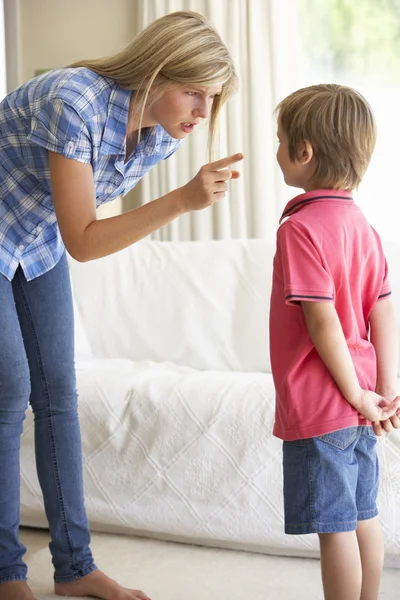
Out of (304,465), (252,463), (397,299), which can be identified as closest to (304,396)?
(304,465)

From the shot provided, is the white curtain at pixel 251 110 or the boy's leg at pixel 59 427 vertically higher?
the white curtain at pixel 251 110

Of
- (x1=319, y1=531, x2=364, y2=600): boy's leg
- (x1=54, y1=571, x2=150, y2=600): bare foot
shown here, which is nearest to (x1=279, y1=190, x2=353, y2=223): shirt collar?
(x1=319, y1=531, x2=364, y2=600): boy's leg

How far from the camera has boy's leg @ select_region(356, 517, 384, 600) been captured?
4.19 ft

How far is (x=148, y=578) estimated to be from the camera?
1.72 metres

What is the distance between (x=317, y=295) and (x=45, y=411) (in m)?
0.68

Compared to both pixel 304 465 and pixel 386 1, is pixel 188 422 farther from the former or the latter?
pixel 386 1

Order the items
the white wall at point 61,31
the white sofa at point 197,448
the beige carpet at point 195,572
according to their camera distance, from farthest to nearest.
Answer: the white wall at point 61,31 → the white sofa at point 197,448 → the beige carpet at point 195,572

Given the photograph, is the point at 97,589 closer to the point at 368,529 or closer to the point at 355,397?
the point at 368,529

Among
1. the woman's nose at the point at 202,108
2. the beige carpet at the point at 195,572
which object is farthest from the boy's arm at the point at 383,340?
the beige carpet at the point at 195,572

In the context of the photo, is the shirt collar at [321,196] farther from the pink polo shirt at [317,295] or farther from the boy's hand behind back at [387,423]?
the boy's hand behind back at [387,423]

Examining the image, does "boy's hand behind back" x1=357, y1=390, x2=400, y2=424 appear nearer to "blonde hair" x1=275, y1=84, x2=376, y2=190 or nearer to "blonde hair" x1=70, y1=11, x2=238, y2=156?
"blonde hair" x1=275, y1=84, x2=376, y2=190

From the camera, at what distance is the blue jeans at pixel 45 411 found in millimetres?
1430

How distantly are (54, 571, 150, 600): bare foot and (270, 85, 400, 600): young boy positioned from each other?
495mm

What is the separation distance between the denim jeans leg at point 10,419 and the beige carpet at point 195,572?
173 mm
